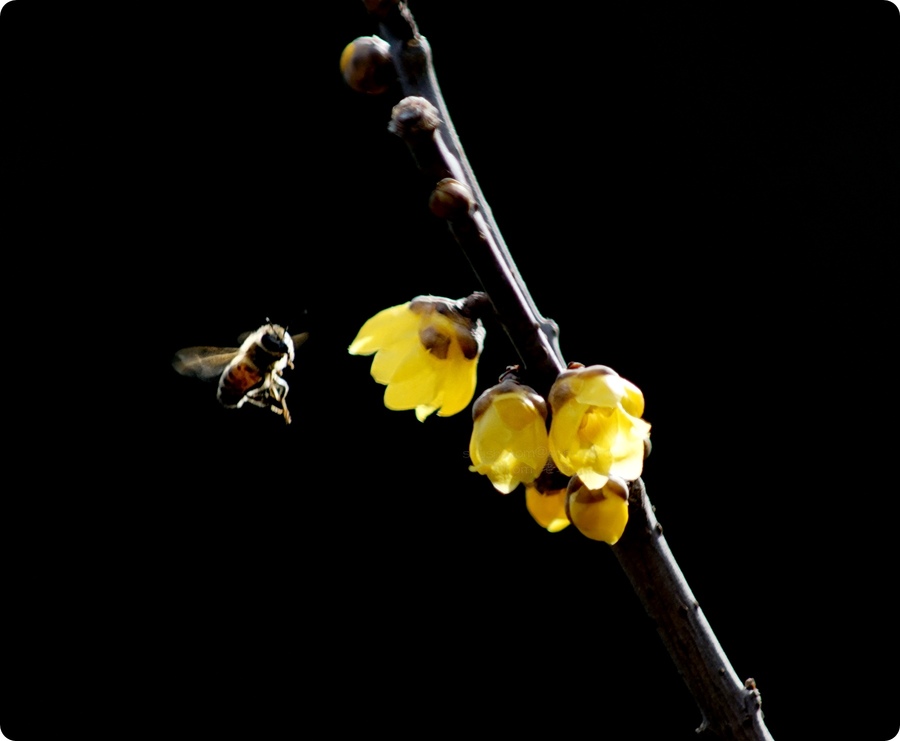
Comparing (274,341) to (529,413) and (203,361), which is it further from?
(529,413)

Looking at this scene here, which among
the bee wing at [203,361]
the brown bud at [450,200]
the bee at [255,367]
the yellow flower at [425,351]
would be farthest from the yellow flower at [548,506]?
the bee wing at [203,361]

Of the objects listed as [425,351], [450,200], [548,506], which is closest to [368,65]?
[450,200]

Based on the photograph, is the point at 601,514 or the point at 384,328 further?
the point at 384,328

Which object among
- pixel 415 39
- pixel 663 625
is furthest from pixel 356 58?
pixel 663 625

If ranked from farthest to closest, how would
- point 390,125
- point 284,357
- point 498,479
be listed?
point 284,357, point 498,479, point 390,125

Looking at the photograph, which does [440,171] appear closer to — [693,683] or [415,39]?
[415,39]

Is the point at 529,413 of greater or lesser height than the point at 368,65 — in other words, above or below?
below

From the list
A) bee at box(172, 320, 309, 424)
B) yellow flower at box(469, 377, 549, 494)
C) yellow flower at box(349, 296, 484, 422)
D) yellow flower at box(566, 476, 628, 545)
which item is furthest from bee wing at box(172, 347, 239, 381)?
yellow flower at box(566, 476, 628, 545)
